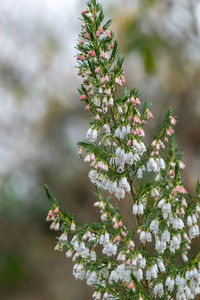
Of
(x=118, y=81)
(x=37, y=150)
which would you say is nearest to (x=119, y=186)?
(x=118, y=81)

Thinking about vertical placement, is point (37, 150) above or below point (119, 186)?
above

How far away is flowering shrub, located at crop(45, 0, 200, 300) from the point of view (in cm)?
245

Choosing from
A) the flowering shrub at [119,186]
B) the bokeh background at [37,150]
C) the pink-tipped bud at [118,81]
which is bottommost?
the flowering shrub at [119,186]

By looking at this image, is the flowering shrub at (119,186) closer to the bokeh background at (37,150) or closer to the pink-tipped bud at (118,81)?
the pink-tipped bud at (118,81)

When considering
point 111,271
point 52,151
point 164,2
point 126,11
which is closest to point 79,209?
point 52,151

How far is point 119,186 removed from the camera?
2.57 m

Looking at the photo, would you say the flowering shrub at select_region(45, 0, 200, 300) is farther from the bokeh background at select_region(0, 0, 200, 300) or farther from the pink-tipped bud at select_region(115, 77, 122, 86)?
the bokeh background at select_region(0, 0, 200, 300)

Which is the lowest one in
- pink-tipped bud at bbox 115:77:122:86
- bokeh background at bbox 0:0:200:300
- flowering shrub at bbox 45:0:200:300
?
flowering shrub at bbox 45:0:200:300

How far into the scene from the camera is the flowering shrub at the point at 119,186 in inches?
96.6

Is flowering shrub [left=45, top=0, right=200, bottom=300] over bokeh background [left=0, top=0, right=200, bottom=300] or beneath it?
beneath

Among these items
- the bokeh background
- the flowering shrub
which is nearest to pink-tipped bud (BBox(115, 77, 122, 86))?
the flowering shrub

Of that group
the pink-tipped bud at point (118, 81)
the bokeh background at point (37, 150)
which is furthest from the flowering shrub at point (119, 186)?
the bokeh background at point (37, 150)

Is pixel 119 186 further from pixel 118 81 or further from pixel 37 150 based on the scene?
pixel 37 150

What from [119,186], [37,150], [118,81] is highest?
[37,150]
